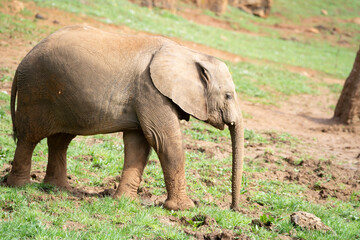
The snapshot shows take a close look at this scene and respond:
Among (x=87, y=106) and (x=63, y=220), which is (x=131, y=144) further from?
(x=63, y=220)

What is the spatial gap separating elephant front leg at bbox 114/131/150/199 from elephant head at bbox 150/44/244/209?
83 centimetres

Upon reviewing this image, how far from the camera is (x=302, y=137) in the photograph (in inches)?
495

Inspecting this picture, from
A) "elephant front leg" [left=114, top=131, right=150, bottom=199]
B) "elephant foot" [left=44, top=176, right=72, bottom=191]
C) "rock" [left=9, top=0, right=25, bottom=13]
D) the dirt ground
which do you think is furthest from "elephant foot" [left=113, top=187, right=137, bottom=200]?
"rock" [left=9, top=0, right=25, bottom=13]

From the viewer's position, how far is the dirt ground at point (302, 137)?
9.08m

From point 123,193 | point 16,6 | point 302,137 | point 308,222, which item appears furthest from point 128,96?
point 16,6

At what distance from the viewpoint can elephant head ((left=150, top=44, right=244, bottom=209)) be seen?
20.0 feet

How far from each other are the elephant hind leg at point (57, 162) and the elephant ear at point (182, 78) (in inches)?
74.2

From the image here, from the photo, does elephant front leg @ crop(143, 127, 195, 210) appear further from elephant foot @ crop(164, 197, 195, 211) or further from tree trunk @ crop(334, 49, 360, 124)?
tree trunk @ crop(334, 49, 360, 124)

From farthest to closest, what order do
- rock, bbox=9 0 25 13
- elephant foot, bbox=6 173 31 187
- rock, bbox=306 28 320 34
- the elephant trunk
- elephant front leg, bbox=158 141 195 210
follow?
rock, bbox=306 28 320 34 → rock, bbox=9 0 25 13 → elephant foot, bbox=6 173 31 187 → the elephant trunk → elephant front leg, bbox=158 141 195 210

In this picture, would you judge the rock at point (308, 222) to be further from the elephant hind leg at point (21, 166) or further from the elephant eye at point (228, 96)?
the elephant hind leg at point (21, 166)

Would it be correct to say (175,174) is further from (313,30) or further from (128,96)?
(313,30)

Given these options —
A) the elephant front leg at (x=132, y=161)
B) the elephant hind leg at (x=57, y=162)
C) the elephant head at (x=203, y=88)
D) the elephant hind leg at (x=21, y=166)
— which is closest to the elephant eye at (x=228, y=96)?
the elephant head at (x=203, y=88)

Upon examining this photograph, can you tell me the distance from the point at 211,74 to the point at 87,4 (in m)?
18.1

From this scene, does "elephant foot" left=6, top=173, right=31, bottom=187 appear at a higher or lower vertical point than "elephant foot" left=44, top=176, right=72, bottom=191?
higher
